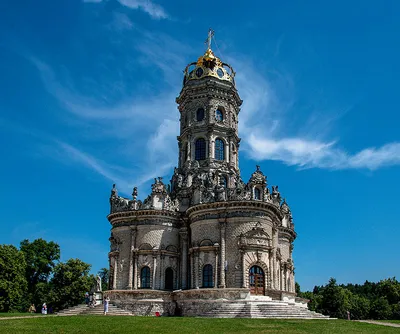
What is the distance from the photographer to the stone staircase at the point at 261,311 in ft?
112

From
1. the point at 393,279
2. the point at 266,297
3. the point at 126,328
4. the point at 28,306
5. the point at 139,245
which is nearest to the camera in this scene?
the point at 126,328

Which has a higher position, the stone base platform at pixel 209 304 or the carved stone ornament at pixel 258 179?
the carved stone ornament at pixel 258 179

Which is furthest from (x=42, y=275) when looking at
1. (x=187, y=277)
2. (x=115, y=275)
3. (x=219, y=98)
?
(x=219, y=98)

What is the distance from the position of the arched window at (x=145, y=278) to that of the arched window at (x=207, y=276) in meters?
6.21

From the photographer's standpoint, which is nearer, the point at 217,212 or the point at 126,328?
the point at 126,328

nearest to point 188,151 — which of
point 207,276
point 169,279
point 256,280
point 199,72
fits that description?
point 199,72

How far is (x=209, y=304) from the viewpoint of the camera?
3903 centimetres

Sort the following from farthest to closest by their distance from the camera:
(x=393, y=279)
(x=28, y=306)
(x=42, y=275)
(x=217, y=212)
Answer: (x=393, y=279) < (x=42, y=275) < (x=28, y=306) < (x=217, y=212)

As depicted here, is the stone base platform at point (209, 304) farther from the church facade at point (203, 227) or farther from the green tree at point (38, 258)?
the green tree at point (38, 258)

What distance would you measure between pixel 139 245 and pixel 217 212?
9057 mm

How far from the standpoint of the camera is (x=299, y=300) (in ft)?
173

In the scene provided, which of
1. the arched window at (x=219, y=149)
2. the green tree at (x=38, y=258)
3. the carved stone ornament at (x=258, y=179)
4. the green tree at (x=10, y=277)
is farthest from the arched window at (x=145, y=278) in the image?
the green tree at (x=38, y=258)

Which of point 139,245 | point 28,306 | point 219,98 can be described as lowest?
point 28,306

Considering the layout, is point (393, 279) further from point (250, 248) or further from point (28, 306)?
point (28, 306)
